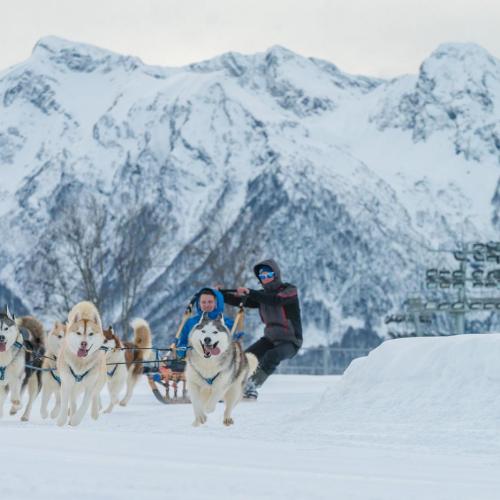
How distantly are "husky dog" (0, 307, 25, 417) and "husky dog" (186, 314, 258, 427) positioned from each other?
2.02 m

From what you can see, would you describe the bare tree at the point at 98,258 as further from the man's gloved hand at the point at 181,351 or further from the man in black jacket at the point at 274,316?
the man's gloved hand at the point at 181,351

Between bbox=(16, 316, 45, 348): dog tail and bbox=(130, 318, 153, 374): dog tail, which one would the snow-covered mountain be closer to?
bbox=(130, 318, 153, 374): dog tail

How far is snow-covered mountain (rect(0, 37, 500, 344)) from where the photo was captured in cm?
15225

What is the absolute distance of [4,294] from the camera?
488 feet

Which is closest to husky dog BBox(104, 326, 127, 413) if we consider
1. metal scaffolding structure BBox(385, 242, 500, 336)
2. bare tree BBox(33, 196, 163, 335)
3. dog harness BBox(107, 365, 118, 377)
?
dog harness BBox(107, 365, 118, 377)

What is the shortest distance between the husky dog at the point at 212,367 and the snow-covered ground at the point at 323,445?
33 centimetres

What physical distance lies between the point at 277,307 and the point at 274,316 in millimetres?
133

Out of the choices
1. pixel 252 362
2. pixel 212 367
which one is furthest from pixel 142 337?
pixel 212 367

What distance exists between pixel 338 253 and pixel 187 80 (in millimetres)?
51324

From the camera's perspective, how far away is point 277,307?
10.5 meters

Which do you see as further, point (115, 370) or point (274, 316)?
point (115, 370)

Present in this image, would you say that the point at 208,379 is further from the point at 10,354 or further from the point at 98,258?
the point at 98,258

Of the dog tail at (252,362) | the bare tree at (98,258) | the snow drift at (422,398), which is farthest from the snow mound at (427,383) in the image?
the bare tree at (98,258)

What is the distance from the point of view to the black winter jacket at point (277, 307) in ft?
33.9
